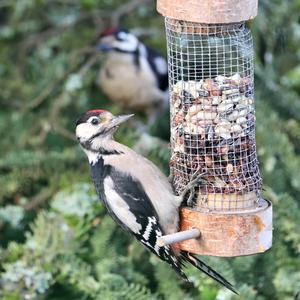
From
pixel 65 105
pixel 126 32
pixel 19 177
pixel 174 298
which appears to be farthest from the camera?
pixel 126 32

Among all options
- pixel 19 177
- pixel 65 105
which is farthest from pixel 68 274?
pixel 65 105

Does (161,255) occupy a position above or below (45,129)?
above

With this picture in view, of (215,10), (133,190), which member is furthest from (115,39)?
(215,10)

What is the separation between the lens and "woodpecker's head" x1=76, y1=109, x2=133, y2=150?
3.77 m

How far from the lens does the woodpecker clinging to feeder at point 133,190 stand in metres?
3.62

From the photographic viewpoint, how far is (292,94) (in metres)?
5.08

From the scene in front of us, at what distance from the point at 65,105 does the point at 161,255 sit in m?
1.94

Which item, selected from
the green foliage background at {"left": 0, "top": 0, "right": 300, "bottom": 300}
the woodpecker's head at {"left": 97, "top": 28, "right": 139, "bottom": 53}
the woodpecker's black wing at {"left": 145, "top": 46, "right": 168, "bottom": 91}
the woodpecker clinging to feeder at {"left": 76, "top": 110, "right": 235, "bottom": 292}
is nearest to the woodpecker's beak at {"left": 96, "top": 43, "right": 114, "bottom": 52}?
the woodpecker's head at {"left": 97, "top": 28, "right": 139, "bottom": 53}

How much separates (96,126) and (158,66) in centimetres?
222

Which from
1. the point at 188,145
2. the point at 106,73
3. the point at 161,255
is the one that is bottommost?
the point at 106,73

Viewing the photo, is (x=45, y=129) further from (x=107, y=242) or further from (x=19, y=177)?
(x=107, y=242)

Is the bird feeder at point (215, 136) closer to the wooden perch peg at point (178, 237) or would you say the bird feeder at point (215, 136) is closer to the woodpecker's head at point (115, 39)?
the wooden perch peg at point (178, 237)

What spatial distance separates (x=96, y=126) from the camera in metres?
3.78

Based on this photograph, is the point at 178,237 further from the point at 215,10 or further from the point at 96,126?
the point at 215,10
